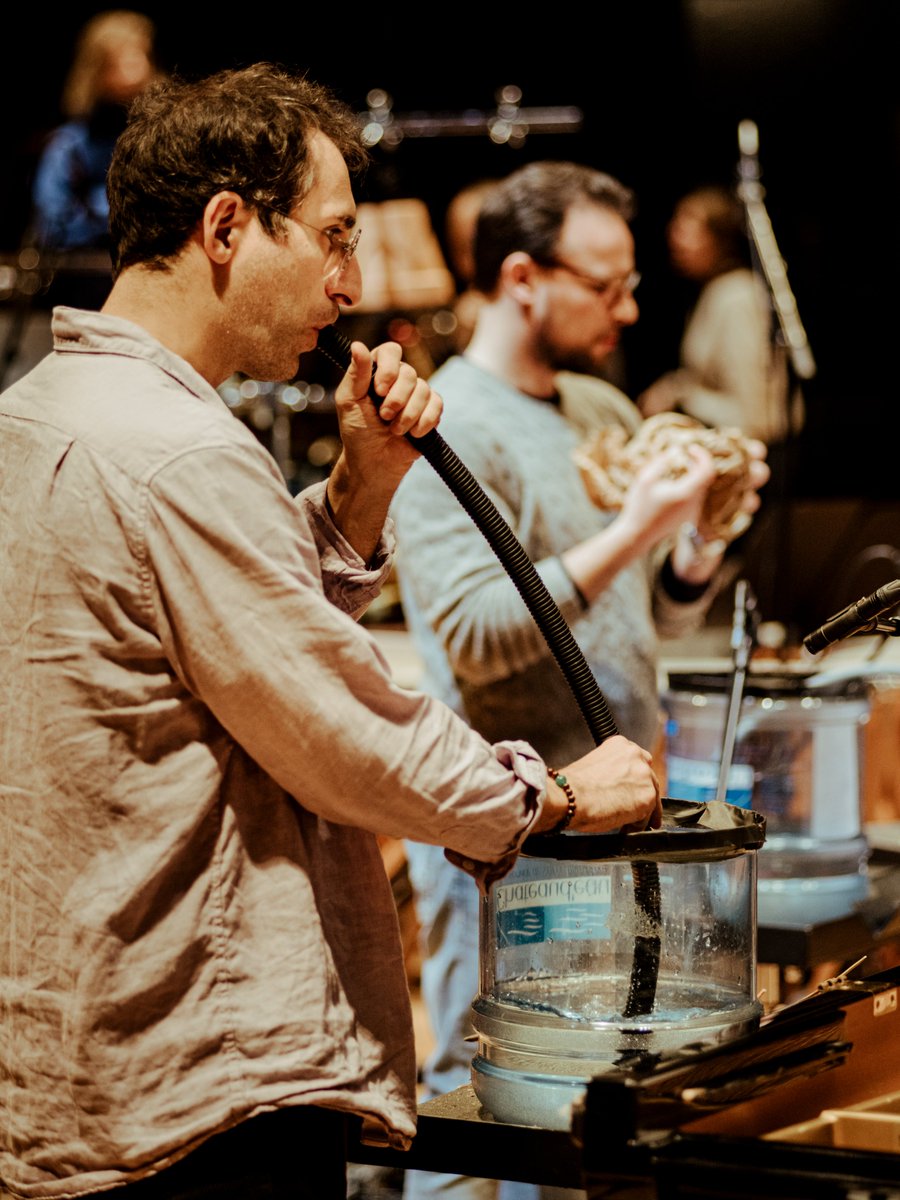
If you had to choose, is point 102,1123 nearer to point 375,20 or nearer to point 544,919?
point 544,919

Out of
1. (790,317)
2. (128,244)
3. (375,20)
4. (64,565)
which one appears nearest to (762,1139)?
(64,565)

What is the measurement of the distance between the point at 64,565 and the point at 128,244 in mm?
361

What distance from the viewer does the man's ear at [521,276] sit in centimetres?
288

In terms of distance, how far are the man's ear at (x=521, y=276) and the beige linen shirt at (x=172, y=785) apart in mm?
1500

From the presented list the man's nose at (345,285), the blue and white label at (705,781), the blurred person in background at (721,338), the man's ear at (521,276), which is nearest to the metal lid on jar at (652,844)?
the man's nose at (345,285)

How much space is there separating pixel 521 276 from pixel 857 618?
1340 millimetres

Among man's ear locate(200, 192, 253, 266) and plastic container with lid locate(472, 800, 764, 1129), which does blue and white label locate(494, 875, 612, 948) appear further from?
man's ear locate(200, 192, 253, 266)

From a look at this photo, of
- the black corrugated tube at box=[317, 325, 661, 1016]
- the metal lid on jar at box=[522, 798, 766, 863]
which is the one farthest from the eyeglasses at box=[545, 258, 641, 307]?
the metal lid on jar at box=[522, 798, 766, 863]

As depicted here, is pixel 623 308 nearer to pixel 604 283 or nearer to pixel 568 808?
pixel 604 283

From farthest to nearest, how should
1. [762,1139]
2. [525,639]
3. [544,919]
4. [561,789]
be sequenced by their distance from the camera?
[525,639]
[544,919]
[561,789]
[762,1139]

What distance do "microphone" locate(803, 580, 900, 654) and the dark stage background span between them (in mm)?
5712

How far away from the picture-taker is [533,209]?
2902mm

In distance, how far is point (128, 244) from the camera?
159cm

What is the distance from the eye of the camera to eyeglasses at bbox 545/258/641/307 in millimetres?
2867
